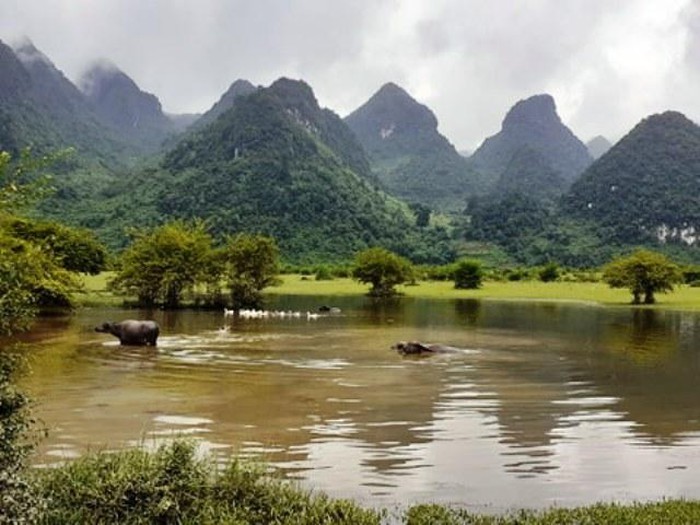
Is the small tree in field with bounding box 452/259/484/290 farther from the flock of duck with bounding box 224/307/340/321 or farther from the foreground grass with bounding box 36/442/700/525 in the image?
the foreground grass with bounding box 36/442/700/525

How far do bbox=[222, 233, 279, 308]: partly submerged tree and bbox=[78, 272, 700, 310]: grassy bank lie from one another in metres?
6.15

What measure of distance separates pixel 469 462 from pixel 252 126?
179m

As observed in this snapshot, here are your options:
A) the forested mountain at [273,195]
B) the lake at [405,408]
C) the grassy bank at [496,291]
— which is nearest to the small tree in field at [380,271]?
the grassy bank at [496,291]

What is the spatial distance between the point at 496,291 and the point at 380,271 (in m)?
12.9

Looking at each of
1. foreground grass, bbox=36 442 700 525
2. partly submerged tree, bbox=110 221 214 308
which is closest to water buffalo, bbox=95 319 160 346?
foreground grass, bbox=36 442 700 525

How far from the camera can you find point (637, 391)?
72.3ft

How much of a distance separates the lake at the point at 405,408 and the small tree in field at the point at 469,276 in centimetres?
4728

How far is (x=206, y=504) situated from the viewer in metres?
9.88

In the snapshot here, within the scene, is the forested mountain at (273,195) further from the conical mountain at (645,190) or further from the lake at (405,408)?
the lake at (405,408)

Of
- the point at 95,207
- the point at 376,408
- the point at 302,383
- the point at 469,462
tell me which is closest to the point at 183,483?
the point at 469,462

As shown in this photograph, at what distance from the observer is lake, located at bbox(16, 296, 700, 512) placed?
13.0 metres

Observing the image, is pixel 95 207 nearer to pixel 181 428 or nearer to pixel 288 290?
pixel 288 290

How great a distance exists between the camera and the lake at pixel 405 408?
12977 millimetres

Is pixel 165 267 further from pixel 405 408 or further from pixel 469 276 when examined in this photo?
pixel 405 408
